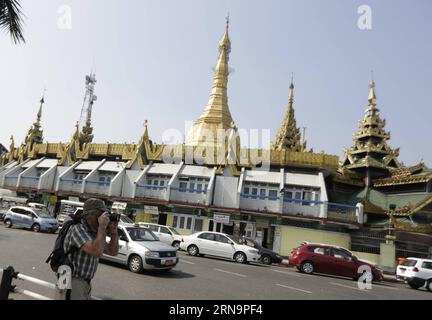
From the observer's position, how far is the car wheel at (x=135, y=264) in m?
10.9

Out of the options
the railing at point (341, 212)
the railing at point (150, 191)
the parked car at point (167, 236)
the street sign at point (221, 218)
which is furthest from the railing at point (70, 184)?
the railing at point (341, 212)

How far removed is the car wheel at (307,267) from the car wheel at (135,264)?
345 inches

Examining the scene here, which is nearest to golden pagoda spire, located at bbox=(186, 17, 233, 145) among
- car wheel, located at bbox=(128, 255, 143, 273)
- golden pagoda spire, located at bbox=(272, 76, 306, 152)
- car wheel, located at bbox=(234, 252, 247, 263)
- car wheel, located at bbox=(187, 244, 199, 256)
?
golden pagoda spire, located at bbox=(272, 76, 306, 152)

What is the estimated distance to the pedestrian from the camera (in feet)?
12.1

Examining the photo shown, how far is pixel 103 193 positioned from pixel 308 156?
59.3 ft

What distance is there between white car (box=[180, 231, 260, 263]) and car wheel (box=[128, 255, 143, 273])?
7649mm

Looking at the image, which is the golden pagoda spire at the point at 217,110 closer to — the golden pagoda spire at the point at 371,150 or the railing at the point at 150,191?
the railing at the point at 150,191

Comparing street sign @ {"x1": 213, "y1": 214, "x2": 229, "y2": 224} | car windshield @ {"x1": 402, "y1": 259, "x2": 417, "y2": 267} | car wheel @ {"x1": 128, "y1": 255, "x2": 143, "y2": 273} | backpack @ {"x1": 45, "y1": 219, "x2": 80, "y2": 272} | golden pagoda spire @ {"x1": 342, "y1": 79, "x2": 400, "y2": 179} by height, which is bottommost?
car wheel @ {"x1": 128, "y1": 255, "x2": 143, "y2": 273}

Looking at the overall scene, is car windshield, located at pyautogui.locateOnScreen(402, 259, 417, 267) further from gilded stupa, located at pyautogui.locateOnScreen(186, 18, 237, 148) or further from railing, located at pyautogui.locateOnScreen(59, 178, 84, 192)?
railing, located at pyautogui.locateOnScreen(59, 178, 84, 192)

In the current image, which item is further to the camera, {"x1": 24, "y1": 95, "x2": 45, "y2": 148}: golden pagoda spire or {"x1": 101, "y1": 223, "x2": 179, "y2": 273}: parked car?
{"x1": 24, "y1": 95, "x2": 45, "y2": 148}: golden pagoda spire

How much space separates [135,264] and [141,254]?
42cm
